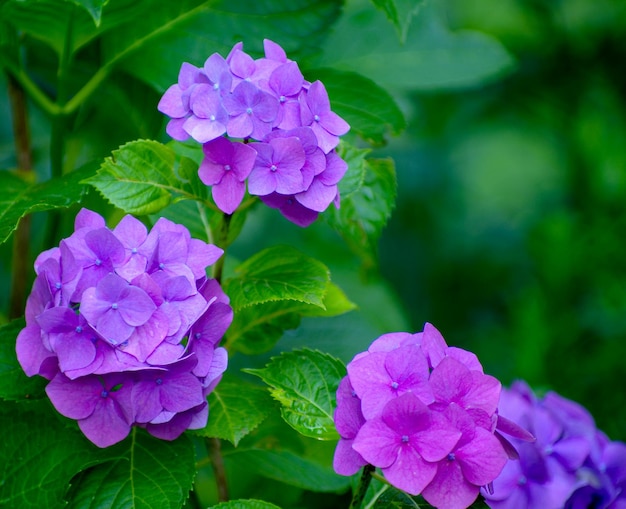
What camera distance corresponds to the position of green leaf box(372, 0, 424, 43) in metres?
0.90

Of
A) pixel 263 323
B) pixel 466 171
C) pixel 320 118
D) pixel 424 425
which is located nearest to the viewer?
pixel 424 425

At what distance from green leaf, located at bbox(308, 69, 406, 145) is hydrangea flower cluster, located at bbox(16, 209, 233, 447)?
313 millimetres

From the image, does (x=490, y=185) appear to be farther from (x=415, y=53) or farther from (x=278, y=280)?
(x=278, y=280)

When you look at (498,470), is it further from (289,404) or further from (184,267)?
(184,267)

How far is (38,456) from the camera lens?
81 centimetres

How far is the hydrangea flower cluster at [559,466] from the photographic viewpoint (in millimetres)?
857

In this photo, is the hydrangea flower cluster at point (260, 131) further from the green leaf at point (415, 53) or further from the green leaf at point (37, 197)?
the green leaf at point (415, 53)

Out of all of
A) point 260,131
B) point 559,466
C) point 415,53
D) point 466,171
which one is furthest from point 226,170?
point 466,171

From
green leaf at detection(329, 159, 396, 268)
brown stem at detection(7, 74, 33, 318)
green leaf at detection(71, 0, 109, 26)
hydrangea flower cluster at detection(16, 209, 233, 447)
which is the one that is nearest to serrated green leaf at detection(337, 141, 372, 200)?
green leaf at detection(329, 159, 396, 268)

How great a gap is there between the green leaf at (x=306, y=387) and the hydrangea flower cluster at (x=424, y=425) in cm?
7

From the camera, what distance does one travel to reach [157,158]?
0.79 metres

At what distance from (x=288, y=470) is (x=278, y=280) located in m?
0.27

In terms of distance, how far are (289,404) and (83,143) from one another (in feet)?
2.03

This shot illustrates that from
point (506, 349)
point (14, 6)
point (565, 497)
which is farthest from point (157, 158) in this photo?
point (506, 349)
